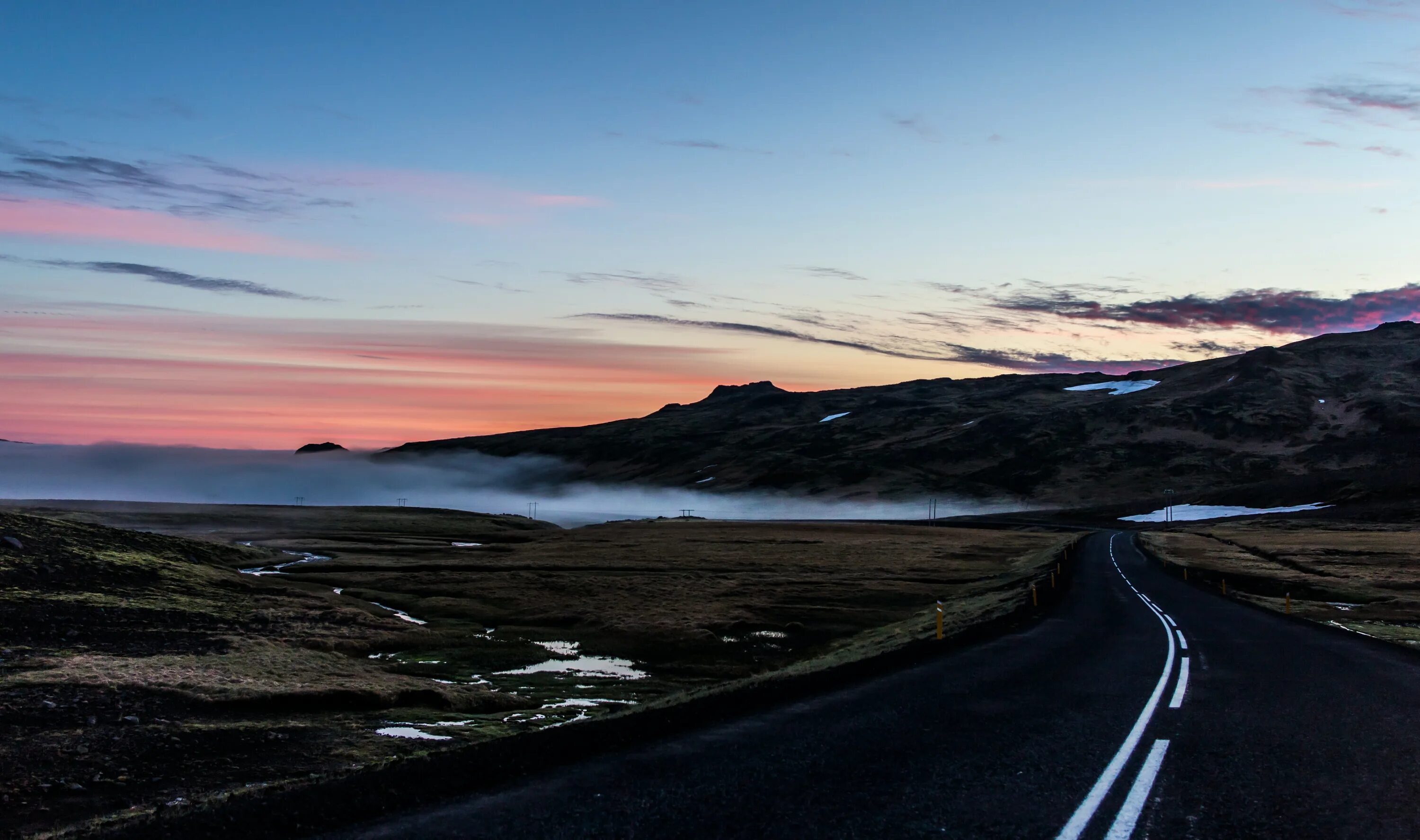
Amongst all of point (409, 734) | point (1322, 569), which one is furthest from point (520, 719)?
point (1322, 569)

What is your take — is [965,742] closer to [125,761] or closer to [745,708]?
[745,708]

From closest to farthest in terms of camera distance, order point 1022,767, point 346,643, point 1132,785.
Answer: point 1132,785 → point 1022,767 → point 346,643

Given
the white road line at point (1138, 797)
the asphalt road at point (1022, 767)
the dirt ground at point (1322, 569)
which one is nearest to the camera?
the white road line at point (1138, 797)

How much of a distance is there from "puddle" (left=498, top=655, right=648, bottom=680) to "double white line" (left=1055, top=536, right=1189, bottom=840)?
1824 centimetres

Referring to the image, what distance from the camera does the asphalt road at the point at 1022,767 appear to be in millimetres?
9867

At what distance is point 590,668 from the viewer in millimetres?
33500

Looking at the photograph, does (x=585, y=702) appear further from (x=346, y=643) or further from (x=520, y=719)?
(x=346, y=643)

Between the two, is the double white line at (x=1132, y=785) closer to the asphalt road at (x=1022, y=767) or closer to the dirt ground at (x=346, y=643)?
the asphalt road at (x=1022, y=767)

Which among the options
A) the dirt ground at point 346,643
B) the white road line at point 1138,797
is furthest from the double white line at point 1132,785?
the dirt ground at point 346,643

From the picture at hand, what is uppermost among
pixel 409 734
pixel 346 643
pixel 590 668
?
pixel 409 734

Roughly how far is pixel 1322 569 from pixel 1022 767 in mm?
70877

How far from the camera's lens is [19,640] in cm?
2680

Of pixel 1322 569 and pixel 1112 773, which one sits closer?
pixel 1112 773

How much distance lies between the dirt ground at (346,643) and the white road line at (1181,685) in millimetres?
8776
